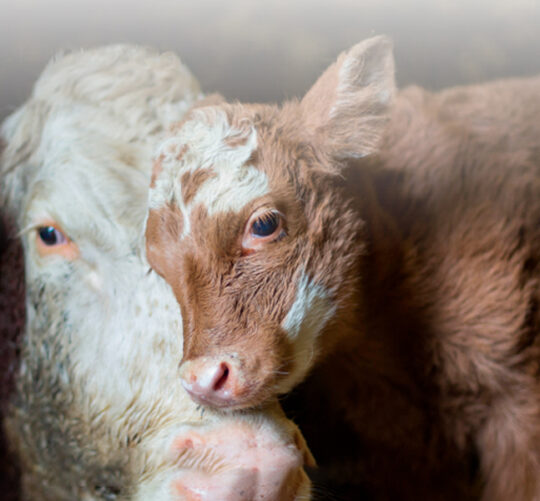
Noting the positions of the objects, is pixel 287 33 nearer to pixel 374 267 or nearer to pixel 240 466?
pixel 374 267

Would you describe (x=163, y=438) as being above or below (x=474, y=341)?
below

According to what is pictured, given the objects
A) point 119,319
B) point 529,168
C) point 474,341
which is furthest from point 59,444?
point 529,168

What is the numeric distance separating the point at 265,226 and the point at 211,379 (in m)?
0.15

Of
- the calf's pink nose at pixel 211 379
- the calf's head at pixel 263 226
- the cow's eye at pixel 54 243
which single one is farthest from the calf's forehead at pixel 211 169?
the cow's eye at pixel 54 243

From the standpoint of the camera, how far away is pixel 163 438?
26.5 inches

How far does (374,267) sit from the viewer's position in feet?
2.12

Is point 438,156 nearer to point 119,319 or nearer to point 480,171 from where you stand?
point 480,171

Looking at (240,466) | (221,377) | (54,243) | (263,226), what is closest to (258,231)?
(263,226)

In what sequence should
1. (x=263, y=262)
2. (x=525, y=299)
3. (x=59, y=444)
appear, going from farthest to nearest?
1. (x=59, y=444)
2. (x=525, y=299)
3. (x=263, y=262)

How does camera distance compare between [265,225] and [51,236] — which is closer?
[265,225]

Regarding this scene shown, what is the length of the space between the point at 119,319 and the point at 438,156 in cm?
43

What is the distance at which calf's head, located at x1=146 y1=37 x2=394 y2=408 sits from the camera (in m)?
0.55

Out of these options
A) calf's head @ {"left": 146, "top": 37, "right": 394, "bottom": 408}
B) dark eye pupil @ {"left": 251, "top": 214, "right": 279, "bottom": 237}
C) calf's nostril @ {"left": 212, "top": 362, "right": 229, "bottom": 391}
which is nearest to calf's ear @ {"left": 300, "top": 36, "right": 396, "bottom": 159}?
calf's head @ {"left": 146, "top": 37, "right": 394, "bottom": 408}

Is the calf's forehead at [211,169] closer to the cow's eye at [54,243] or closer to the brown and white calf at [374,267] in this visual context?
the brown and white calf at [374,267]
